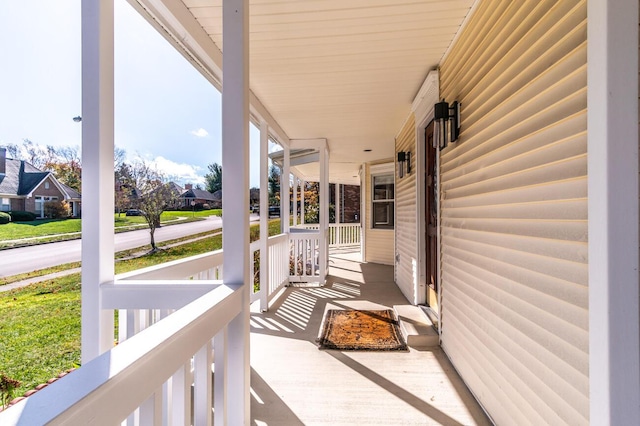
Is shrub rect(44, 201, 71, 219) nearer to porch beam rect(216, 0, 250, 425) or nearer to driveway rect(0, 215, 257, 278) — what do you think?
driveway rect(0, 215, 257, 278)

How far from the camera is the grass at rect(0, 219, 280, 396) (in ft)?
3.46

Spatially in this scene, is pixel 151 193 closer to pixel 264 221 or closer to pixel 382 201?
pixel 264 221

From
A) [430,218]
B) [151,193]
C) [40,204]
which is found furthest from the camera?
[430,218]

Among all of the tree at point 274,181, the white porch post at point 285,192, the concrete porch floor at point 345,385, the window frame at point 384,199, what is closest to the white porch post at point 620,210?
the concrete porch floor at point 345,385

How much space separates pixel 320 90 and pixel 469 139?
5.60ft

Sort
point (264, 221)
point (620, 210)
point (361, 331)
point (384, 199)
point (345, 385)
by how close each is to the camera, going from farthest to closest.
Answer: point (384, 199), point (264, 221), point (361, 331), point (345, 385), point (620, 210)

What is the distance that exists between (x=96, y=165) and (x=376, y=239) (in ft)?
21.6

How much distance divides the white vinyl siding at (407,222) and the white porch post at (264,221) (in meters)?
1.88

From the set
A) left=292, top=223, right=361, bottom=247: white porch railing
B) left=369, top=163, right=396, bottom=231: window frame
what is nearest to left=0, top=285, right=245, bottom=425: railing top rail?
left=369, top=163, right=396, bottom=231: window frame

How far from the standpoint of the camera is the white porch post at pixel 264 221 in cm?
387

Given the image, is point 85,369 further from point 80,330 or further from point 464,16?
point 464,16

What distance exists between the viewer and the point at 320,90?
3.25 m

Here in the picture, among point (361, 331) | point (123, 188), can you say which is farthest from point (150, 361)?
point (361, 331)

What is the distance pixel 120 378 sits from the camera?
0.65m
